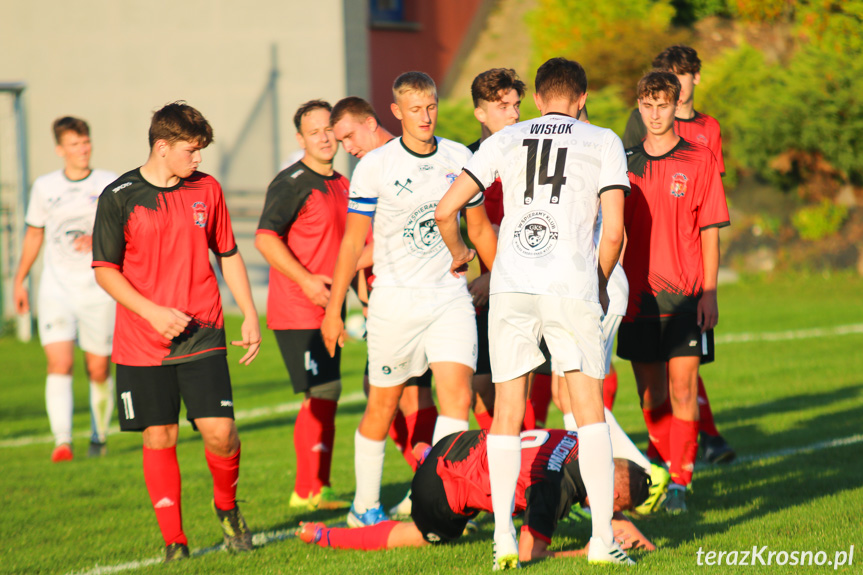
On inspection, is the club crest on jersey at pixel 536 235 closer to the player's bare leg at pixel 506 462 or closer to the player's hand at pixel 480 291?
the player's bare leg at pixel 506 462

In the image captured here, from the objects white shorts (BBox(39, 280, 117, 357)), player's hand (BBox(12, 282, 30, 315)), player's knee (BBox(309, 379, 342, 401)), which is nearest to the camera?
player's knee (BBox(309, 379, 342, 401))

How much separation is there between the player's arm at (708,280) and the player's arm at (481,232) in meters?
1.43

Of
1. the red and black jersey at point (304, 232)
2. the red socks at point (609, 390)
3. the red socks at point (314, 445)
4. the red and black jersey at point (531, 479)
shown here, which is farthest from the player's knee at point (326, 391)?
the red and black jersey at point (531, 479)

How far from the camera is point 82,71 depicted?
19656 mm

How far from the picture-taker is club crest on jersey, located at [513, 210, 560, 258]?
4.50 meters

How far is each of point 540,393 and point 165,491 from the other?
2.69m

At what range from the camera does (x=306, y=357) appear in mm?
6660

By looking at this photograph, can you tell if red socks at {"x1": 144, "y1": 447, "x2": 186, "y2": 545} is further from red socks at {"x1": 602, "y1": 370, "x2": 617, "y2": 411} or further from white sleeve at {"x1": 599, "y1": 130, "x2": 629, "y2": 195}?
red socks at {"x1": 602, "y1": 370, "x2": 617, "y2": 411}

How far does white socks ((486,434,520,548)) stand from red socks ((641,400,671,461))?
205 centimetres

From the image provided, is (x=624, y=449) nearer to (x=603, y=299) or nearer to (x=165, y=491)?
(x=603, y=299)

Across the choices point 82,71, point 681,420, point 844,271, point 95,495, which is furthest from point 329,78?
point 681,420

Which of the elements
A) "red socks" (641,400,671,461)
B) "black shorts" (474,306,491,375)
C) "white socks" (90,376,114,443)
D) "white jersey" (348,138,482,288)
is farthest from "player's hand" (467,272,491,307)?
"white socks" (90,376,114,443)

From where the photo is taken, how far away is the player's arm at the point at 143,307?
4.94 metres

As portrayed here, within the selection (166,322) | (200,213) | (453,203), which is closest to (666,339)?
(453,203)
